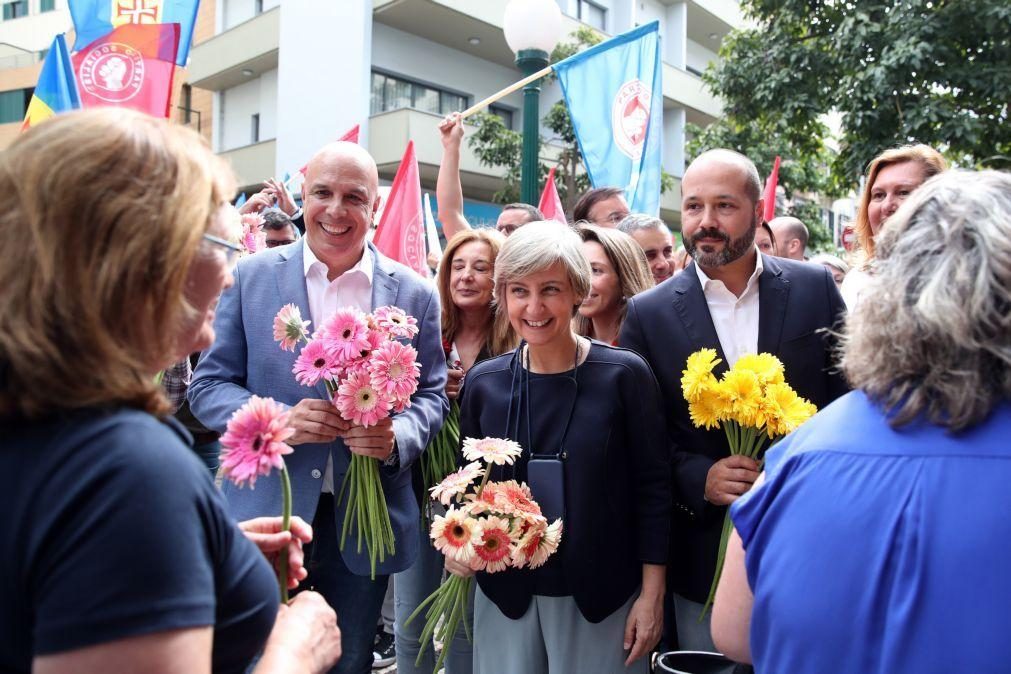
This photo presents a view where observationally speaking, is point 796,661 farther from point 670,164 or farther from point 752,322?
point 670,164

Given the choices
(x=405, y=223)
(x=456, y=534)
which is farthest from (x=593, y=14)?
(x=456, y=534)

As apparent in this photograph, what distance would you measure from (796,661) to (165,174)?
→ 1202 millimetres

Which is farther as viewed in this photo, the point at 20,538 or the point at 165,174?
the point at 165,174

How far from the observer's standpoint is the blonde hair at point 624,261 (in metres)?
3.49

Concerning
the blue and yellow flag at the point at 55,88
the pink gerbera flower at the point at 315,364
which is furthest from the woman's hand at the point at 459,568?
the blue and yellow flag at the point at 55,88

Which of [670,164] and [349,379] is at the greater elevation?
[670,164]

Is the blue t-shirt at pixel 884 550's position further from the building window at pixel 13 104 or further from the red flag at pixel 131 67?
the building window at pixel 13 104

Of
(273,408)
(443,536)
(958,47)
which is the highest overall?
(958,47)

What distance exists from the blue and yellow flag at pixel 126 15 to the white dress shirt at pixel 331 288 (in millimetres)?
3180

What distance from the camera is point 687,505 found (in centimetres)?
252

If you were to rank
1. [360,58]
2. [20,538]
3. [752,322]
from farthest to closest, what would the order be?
[360,58]
[752,322]
[20,538]

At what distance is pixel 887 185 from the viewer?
10.4 feet

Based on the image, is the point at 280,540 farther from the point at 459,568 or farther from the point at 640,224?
the point at 640,224

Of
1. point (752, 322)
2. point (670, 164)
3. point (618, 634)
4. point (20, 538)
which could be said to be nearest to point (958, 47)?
point (752, 322)
